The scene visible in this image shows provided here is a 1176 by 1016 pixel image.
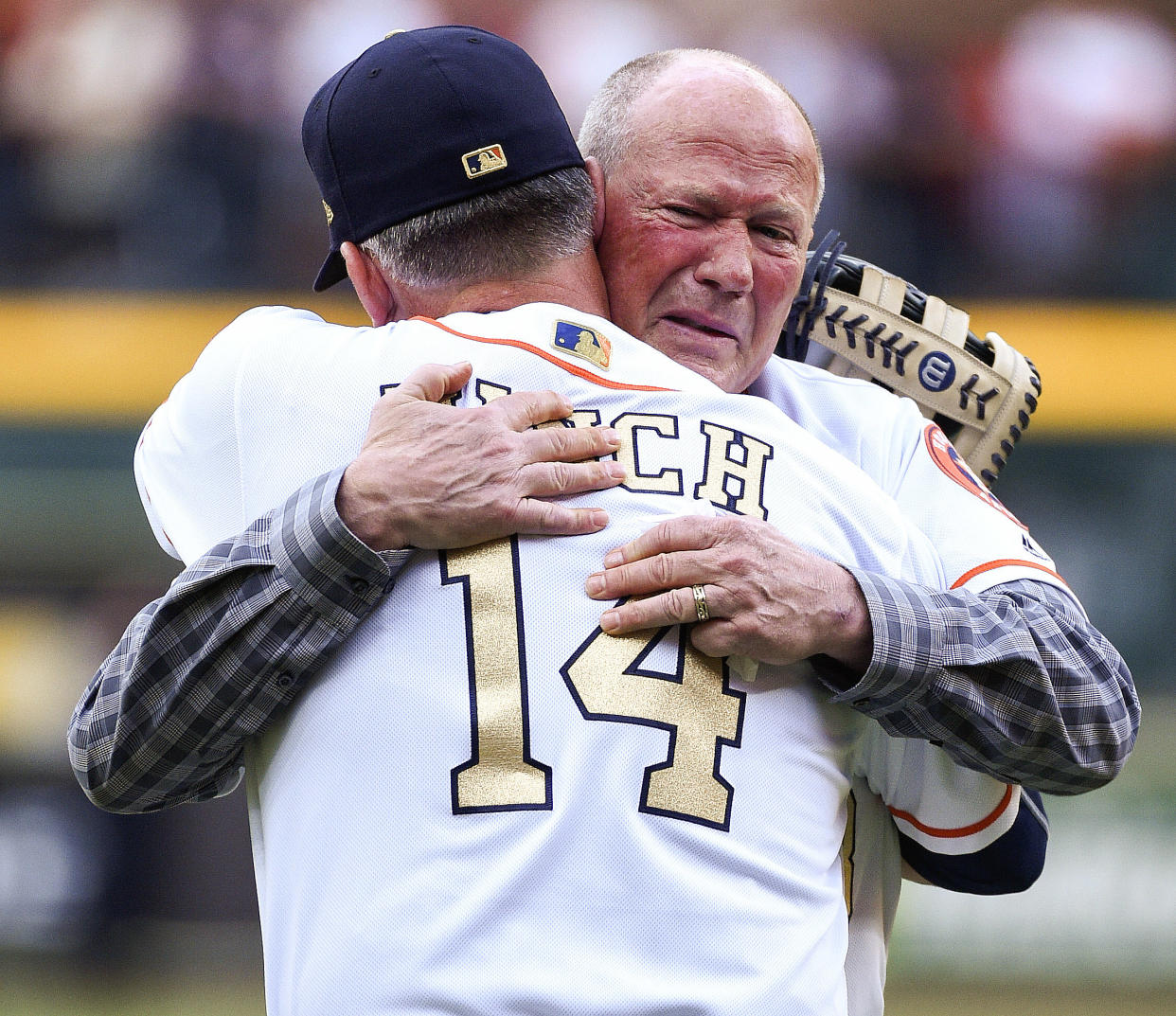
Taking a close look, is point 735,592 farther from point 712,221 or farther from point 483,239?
point 712,221

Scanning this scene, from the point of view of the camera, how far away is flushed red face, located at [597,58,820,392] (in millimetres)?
1543

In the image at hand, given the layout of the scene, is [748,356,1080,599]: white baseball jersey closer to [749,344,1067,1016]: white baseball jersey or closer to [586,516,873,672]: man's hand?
[749,344,1067,1016]: white baseball jersey

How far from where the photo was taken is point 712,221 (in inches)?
61.4

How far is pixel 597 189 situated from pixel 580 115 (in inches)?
154

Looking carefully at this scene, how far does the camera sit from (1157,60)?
5508 mm

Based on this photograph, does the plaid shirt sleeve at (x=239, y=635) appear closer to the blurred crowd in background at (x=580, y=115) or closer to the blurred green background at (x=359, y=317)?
the blurred green background at (x=359, y=317)

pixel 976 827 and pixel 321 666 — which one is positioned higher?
pixel 321 666

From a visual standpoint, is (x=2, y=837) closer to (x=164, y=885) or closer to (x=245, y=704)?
(x=164, y=885)

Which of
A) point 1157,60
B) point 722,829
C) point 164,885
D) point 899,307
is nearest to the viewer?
point 722,829

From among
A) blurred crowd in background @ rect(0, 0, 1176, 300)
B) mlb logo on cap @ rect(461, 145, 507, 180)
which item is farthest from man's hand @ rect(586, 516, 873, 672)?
blurred crowd in background @ rect(0, 0, 1176, 300)

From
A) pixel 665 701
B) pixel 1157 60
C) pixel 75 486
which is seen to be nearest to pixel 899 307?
pixel 665 701

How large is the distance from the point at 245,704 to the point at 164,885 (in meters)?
3.75

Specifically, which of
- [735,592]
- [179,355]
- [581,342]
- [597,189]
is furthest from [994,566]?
[179,355]

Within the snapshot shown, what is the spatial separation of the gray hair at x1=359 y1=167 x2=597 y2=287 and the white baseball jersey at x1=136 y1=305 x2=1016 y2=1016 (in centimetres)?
7
